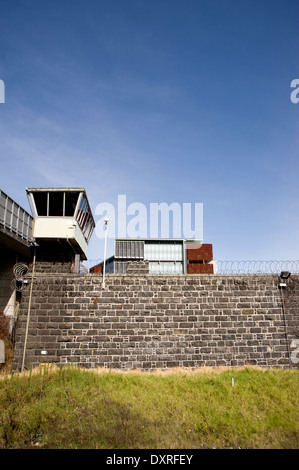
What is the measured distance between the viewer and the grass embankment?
6.21 metres

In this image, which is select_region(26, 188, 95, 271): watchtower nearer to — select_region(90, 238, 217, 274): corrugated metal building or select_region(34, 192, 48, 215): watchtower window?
select_region(34, 192, 48, 215): watchtower window

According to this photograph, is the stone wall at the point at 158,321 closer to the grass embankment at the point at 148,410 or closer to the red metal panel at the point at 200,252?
A: the grass embankment at the point at 148,410

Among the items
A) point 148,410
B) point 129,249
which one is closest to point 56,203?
point 148,410

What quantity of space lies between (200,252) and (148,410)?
46900mm

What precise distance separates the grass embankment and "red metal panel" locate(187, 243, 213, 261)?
141ft

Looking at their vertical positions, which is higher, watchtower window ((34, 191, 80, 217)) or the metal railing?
watchtower window ((34, 191, 80, 217))

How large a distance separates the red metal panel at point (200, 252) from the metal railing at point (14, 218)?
4156cm

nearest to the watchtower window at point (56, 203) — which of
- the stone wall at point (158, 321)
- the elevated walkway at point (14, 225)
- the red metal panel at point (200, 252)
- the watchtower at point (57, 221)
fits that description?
the watchtower at point (57, 221)

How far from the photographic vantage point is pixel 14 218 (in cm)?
1255

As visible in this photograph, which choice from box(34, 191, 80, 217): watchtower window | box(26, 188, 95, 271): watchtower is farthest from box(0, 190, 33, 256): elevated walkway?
box(34, 191, 80, 217): watchtower window

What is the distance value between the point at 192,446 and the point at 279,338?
21.7ft

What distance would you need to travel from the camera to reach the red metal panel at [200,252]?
174 ft
